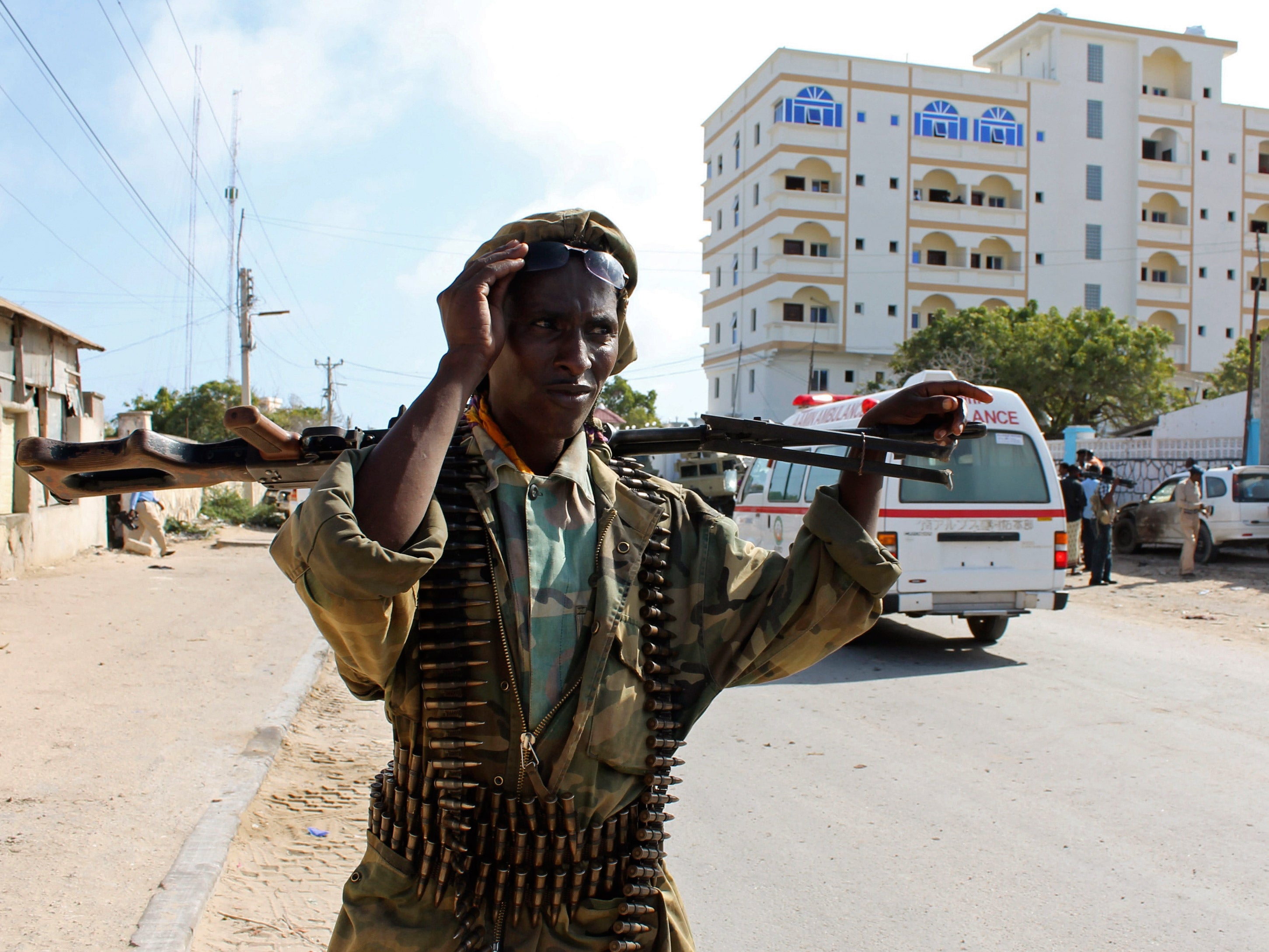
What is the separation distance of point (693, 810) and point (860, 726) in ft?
6.31

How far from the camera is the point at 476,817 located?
1.60 m

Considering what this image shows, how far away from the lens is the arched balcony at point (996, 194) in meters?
65.2

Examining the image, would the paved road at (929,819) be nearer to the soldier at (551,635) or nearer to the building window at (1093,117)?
the soldier at (551,635)

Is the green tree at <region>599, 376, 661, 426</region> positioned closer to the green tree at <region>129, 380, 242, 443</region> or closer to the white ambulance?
the green tree at <region>129, 380, 242, 443</region>

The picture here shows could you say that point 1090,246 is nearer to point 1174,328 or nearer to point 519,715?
point 1174,328

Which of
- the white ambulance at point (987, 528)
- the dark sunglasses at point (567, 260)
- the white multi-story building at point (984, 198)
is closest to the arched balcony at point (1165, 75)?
the white multi-story building at point (984, 198)

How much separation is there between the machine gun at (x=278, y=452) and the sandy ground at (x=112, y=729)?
7.33 feet

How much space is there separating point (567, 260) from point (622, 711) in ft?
2.52

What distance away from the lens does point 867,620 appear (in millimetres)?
1693

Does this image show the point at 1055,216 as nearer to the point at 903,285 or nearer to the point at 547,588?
the point at 903,285

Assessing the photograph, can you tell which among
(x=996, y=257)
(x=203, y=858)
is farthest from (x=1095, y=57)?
(x=203, y=858)

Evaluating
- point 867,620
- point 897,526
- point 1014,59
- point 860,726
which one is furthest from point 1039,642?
point 1014,59

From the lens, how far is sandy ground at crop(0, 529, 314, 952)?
12.1 ft

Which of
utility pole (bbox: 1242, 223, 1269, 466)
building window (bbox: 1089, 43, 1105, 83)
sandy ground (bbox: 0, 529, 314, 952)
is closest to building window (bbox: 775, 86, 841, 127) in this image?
building window (bbox: 1089, 43, 1105, 83)
